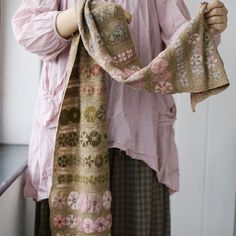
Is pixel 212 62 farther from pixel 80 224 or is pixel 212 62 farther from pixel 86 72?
pixel 80 224

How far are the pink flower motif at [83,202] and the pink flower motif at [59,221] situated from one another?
0.18ft

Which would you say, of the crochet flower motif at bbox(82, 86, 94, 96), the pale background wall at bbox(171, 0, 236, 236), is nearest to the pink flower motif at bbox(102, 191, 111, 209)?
the crochet flower motif at bbox(82, 86, 94, 96)

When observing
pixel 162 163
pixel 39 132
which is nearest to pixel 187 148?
pixel 162 163

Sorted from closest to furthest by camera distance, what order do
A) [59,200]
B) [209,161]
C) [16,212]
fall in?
1. [59,200]
2. [16,212]
3. [209,161]

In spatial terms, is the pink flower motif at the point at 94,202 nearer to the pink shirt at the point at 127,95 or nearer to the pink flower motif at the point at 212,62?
the pink shirt at the point at 127,95

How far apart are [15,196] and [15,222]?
0.08 meters

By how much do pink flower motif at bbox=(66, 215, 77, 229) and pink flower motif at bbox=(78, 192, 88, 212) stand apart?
0.13ft

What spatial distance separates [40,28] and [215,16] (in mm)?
356

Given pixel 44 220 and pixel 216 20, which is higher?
pixel 216 20

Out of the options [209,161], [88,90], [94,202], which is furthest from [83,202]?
[209,161]

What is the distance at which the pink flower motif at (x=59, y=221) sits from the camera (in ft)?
2.80

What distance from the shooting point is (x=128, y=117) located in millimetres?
825

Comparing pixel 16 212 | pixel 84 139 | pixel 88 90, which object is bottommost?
pixel 16 212

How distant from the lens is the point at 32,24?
82cm
